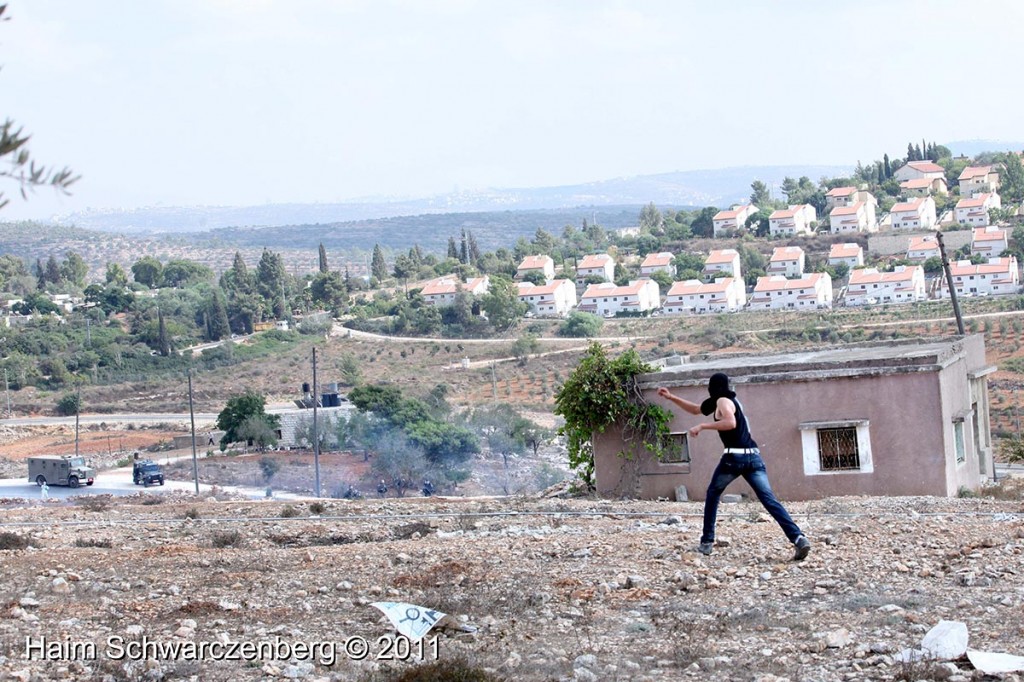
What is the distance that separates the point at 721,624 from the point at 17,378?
7522cm

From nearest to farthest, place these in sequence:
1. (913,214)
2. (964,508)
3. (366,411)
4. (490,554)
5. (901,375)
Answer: (490,554) < (964,508) < (901,375) < (366,411) < (913,214)

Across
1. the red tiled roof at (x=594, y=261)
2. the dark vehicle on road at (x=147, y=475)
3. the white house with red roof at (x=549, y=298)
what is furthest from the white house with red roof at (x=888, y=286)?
the dark vehicle on road at (x=147, y=475)

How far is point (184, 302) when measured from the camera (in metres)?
106

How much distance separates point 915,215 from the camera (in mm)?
129000

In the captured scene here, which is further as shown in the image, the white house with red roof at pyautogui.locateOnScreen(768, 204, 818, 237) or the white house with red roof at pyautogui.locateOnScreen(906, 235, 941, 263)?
the white house with red roof at pyautogui.locateOnScreen(768, 204, 818, 237)

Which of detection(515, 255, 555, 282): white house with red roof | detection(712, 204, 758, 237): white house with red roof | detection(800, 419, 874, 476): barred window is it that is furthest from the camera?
detection(712, 204, 758, 237): white house with red roof

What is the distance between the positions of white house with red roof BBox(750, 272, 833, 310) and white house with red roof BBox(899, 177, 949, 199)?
47.6 meters

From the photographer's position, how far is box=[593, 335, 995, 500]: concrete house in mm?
16406

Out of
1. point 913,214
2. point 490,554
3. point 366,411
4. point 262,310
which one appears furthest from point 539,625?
point 913,214

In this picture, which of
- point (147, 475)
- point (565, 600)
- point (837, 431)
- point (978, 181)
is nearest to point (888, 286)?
point (978, 181)

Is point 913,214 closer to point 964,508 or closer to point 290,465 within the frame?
point 290,465

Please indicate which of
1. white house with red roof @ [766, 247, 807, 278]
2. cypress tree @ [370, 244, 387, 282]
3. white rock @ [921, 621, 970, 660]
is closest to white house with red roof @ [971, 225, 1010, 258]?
white house with red roof @ [766, 247, 807, 278]

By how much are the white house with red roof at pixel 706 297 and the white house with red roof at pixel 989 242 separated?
2175 centimetres

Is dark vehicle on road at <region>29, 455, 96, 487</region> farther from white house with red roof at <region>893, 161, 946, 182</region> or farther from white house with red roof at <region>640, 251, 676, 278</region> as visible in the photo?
white house with red roof at <region>893, 161, 946, 182</region>
